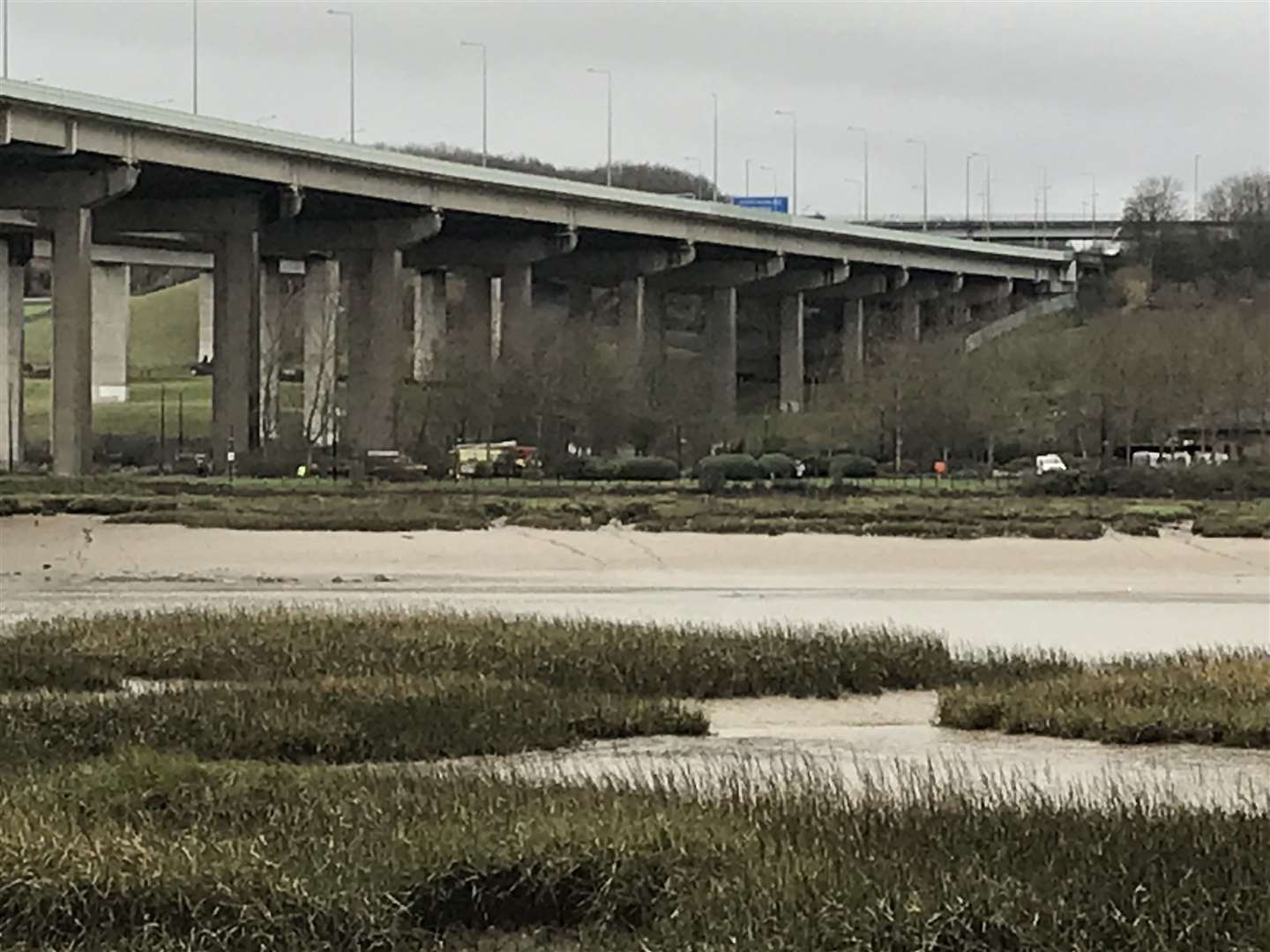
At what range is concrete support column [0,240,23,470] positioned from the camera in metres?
113

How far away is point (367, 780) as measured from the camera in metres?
15.8

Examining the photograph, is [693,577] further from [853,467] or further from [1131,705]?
[853,467]

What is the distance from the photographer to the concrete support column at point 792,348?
145750mm

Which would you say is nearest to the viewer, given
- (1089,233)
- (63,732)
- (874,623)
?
(63,732)

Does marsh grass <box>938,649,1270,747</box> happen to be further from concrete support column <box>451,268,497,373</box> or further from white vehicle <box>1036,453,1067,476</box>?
concrete support column <box>451,268,497,373</box>

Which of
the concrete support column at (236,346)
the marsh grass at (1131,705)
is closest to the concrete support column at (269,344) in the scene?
the concrete support column at (236,346)

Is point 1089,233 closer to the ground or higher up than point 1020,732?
higher up

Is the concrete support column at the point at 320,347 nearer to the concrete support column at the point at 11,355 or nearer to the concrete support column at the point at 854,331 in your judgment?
the concrete support column at the point at 11,355

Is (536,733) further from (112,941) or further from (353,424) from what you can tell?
(353,424)

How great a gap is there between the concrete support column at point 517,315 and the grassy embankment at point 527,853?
87.8 m

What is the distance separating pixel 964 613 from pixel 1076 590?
26.7 ft

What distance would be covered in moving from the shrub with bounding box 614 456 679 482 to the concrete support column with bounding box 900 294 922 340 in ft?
200

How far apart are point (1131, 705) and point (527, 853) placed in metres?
10.9

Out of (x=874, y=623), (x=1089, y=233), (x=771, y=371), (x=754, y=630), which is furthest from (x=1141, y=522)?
(x=1089, y=233)
